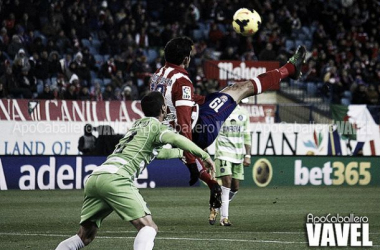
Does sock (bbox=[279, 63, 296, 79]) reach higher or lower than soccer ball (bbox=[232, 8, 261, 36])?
lower

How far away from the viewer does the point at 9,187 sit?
20.8m

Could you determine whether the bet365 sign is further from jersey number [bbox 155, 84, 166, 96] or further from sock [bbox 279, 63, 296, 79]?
jersey number [bbox 155, 84, 166, 96]

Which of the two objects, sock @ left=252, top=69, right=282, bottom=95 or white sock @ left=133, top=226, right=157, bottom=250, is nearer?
white sock @ left=133, top=226, right=157, bottom=250

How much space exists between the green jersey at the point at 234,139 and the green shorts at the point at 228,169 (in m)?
0.08

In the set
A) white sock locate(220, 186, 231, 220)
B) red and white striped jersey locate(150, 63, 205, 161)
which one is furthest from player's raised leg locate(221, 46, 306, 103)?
white sock locate(220, 186, 231, 220)

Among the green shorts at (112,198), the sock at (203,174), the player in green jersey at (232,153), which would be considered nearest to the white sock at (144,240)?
the green shorts at (112,198)

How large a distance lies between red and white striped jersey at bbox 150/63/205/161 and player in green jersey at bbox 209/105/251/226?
12.9ft

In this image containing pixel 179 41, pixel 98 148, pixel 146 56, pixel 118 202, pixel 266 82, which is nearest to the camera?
pixel 118 202

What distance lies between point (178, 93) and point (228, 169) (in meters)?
4.61

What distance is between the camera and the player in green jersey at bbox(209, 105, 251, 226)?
14.2m

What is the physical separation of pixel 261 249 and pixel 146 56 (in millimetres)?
17397

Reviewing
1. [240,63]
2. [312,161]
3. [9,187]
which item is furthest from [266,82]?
[240,63]

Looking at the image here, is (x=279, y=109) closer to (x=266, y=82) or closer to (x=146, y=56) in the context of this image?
(x=146, y=56)

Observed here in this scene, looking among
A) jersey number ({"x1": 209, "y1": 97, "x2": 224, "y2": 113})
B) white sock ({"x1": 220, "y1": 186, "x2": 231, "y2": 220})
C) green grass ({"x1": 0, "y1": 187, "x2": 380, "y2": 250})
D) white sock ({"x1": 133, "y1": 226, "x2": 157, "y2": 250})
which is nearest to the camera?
white sock ({"x1": 133, "y1": 226, "x2": 157, "y2": 250})
